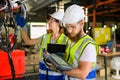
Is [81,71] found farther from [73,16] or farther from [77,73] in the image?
[73,16]

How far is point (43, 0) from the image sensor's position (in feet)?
10.1

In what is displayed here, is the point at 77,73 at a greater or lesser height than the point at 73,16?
lesser

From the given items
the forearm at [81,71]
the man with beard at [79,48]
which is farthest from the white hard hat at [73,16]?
the forearm at [81,71]

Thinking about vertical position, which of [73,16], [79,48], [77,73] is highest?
[73,16]

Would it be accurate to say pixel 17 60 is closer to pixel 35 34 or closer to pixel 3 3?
pixel 3 3

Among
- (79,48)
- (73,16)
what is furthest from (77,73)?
(73,16)

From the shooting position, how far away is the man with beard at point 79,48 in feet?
3.89

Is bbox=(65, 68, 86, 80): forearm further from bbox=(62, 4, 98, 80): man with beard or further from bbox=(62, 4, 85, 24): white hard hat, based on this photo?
bbox=(62, 4, 85, 24): white hard hat

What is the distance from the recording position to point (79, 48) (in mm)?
1288

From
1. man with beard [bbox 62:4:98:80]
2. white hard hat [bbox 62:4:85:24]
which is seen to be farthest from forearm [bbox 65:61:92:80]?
white hard hat [bbox 62:4:85:24]

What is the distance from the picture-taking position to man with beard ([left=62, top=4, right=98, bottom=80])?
3.89ft

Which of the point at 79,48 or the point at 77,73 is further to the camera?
the point at 79,48

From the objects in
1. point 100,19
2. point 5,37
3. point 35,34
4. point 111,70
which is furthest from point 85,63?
point 100,19

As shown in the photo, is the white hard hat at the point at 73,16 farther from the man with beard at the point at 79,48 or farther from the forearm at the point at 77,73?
the forearm at the point at 77,73
